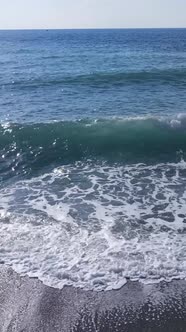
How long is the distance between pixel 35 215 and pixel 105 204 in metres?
2.21

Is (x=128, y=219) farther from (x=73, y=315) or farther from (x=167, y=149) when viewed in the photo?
(x=167, y=149)

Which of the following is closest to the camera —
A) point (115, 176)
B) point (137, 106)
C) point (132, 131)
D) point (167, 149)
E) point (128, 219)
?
point (128, 219)

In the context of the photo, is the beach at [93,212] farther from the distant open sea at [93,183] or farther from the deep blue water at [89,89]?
the deep blue water at [89,89]

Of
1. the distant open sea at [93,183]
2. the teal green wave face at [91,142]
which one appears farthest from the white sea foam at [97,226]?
the teal green wave face at [91,142]

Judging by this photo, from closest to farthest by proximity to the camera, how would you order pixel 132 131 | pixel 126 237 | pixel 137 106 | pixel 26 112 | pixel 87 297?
1. pixel 87 297
2. pixel 126 237
3. pixel 132 131
4. pixel 26 112
5. pixel 137 106

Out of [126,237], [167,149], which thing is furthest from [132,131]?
[126,237]

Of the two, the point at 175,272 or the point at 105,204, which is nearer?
the point at 175,272

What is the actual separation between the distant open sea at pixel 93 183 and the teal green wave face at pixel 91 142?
46mm

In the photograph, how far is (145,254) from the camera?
8633mm

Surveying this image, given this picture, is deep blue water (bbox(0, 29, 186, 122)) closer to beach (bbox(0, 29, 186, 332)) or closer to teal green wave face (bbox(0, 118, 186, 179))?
beach (bbox(0, 29, 186, 332))

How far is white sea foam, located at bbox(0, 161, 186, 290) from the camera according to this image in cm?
812

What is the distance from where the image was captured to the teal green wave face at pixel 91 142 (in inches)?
596

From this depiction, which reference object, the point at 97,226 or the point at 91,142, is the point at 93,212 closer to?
the point at 97,226

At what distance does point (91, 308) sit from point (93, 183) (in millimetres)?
6101
